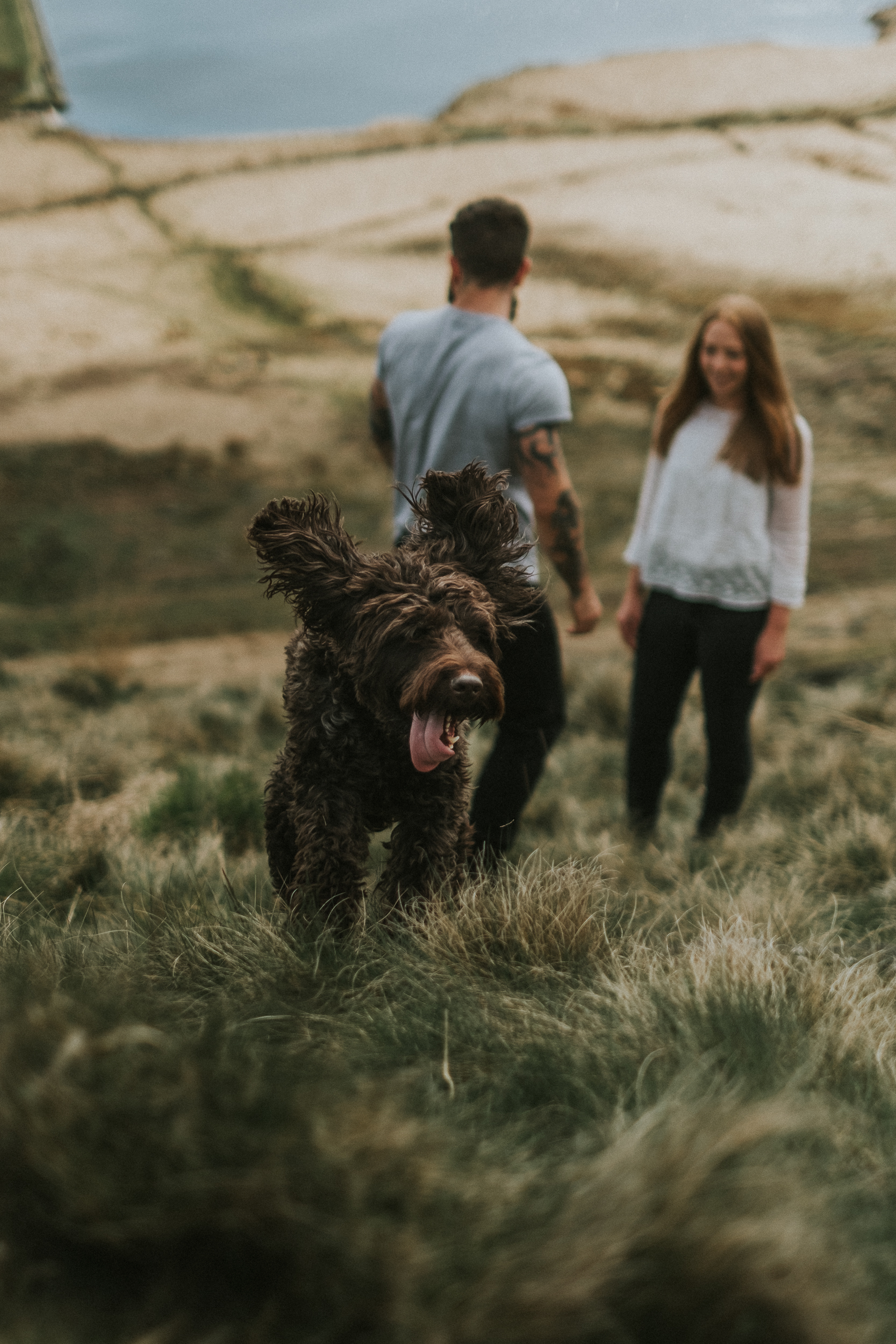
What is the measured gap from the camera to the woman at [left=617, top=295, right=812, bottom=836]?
433 centimetres

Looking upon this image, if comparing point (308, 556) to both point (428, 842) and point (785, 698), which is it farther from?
point (785, 698)

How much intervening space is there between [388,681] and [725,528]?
2691mm

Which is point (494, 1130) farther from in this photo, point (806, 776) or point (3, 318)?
point (3, 318)

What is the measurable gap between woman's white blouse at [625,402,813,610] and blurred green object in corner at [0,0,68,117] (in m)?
10.4

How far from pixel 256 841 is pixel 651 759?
2.17 meters

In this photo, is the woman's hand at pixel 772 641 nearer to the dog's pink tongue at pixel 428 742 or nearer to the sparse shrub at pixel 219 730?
the dog's pink tongue at pixel 428 742

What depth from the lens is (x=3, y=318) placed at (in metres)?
12.2

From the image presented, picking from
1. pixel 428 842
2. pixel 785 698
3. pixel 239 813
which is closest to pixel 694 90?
pixel 785 698

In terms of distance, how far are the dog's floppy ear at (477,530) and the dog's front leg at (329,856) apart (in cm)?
76

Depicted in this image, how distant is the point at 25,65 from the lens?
10555 millimetres

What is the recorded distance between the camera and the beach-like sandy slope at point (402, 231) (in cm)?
1101

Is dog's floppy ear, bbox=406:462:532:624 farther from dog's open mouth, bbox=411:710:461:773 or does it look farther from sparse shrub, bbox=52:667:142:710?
sparse shrub, bbox=52:667:142:710

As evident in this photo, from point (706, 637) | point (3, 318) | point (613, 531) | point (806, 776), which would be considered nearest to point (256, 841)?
point (706, 637)

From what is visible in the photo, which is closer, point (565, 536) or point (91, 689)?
point (565, 536)
